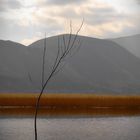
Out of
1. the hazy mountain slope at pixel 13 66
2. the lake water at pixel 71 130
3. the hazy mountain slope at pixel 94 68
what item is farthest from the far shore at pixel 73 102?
the hazy mountain slope at pixel 94 68

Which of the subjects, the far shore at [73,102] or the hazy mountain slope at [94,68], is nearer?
the far shore at [73,102]

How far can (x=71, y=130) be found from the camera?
692 centimetres

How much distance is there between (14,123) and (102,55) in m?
52.5

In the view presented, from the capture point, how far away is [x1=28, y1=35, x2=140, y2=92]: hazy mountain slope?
51.5 metres

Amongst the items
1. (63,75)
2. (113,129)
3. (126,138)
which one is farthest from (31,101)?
(63,75)

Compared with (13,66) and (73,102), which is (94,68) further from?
(73,102)

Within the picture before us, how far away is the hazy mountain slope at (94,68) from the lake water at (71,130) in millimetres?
39799

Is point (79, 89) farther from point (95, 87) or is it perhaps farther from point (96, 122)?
point (96, 122)

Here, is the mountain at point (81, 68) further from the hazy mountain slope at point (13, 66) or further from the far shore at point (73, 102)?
the far shore at point (73, 102)

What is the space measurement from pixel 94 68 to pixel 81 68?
189 cm

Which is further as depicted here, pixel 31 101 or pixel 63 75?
pixel 63 75

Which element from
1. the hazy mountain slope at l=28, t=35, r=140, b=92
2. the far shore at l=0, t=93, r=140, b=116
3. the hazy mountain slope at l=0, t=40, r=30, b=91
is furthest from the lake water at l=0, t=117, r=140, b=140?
the hazy mountain slope at l=28, t=35, r=140, b=92

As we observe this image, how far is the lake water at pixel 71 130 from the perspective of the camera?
6.07 m

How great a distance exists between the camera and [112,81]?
57375 mm
